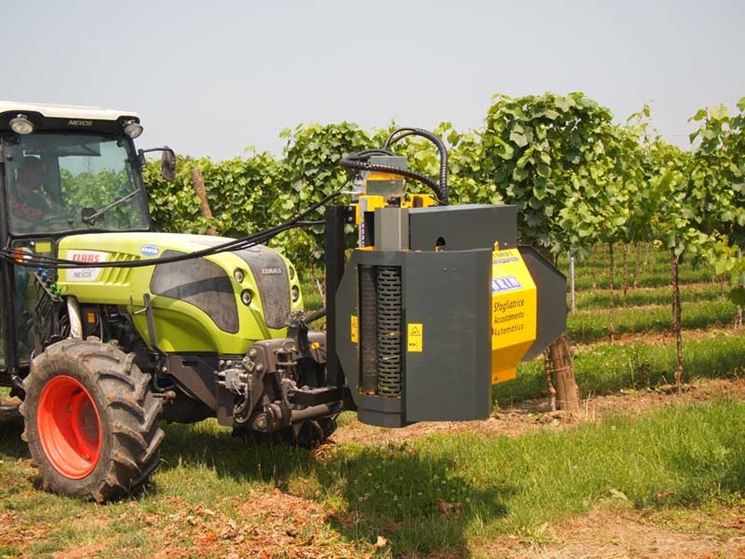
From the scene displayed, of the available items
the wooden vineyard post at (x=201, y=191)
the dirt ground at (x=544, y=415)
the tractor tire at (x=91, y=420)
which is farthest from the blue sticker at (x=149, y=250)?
the wooden vineyard post at (x=201, y=191)

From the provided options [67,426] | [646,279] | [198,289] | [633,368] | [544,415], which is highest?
[198,289]

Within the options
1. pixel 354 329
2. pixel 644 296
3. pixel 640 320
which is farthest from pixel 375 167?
pixel 644 296

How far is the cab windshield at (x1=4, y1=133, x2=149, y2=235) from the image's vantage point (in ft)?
20.7

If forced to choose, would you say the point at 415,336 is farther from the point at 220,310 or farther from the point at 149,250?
the point at 149,250

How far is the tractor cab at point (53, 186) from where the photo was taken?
627 cm

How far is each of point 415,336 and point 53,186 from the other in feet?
11.4

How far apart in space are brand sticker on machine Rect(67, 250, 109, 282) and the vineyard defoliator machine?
0.04ft

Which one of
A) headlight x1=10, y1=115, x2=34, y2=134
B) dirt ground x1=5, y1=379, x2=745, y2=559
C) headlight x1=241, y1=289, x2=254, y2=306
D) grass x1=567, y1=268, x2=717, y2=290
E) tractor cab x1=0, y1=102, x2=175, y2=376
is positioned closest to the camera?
dirt ground x1=5, y1=379, x2=745, y2=559

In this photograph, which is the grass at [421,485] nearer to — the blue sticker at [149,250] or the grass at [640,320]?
the blue sticker at [149,250]

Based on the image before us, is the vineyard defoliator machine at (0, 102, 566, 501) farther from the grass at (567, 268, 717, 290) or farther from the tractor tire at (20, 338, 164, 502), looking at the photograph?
the grass at (567, 268, 717, 290)

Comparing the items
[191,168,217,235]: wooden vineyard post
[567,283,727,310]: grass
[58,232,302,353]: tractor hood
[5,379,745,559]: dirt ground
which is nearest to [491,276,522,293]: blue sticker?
[5,379,745,559]: dirt ground

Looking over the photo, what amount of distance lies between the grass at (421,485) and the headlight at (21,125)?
233cm

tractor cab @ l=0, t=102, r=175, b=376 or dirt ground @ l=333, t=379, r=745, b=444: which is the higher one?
tractor cab @ l=0, t=102, r=175, b=376

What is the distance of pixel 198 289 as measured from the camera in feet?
18.8
